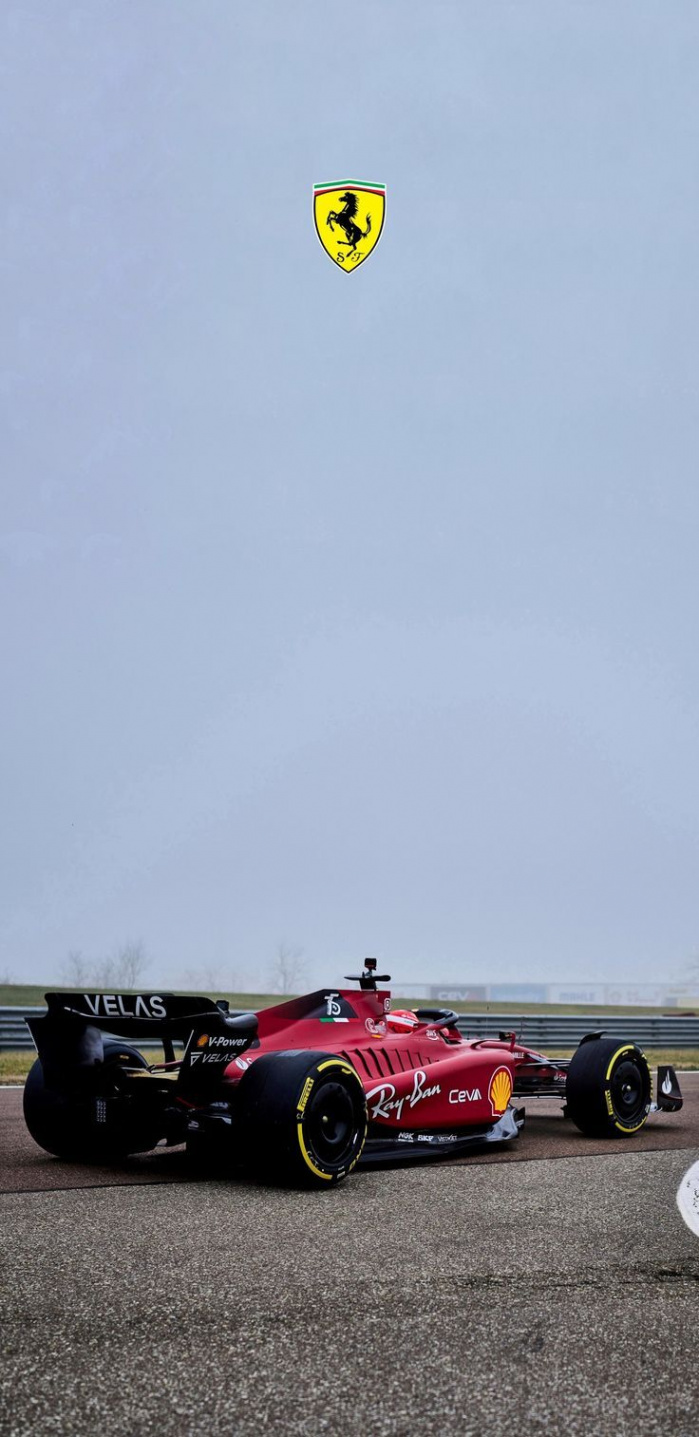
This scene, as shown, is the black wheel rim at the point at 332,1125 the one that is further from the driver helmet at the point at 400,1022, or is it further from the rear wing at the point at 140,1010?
the driver helmet at the point at 400,1022

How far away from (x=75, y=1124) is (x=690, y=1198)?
142 inches

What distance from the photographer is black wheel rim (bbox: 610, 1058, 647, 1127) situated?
9570 millimetres

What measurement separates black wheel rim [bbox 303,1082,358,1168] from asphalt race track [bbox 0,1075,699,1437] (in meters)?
0.27

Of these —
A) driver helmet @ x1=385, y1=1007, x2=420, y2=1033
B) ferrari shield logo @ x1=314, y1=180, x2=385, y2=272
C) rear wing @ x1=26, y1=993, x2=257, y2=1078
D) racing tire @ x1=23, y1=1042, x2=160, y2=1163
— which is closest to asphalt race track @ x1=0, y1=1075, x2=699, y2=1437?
racing tire @ x1=23, y1=1042, x2=160, y2=1163

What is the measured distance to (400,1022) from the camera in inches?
344

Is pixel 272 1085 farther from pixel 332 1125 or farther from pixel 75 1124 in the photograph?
pixel 75 1124

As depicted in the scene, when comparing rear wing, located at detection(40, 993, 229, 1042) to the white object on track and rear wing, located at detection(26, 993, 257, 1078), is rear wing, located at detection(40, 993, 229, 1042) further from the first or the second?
the white object on track

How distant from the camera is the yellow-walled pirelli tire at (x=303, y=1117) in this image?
6.47m

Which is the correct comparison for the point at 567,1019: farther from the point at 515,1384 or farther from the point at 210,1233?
the point at 515,1384

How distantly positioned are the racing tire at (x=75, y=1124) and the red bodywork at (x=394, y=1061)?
2.51ft

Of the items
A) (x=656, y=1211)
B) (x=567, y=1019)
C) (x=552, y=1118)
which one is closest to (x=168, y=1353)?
(x=656, y=1211)

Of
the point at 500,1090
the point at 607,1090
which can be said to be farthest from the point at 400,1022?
the point at 607,1090

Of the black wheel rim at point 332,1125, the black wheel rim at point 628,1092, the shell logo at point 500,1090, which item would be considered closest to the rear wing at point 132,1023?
the black wheel rim at point 332,1125

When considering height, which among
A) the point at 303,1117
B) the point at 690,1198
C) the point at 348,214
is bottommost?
the point at 690,1198
